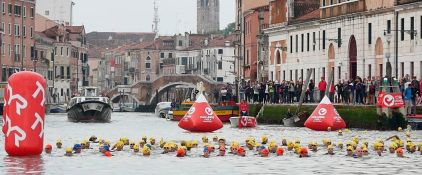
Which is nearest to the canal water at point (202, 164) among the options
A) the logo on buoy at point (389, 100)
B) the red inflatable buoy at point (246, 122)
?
the logo on buoy at point (389, 100)

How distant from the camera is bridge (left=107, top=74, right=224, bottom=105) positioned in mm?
187250

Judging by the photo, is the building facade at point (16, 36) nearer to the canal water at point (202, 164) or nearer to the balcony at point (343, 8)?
the balcony at point (343, 8)

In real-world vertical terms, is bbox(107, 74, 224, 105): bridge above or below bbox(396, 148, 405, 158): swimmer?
above

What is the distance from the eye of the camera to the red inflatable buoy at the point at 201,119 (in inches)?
2557

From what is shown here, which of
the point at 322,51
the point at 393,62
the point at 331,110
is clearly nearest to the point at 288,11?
the point at 322,51

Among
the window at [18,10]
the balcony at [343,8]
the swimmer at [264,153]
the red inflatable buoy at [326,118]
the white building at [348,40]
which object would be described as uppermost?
the window at [18,10]

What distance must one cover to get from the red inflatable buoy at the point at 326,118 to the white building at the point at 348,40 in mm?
9538

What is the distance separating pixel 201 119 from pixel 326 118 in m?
6.75

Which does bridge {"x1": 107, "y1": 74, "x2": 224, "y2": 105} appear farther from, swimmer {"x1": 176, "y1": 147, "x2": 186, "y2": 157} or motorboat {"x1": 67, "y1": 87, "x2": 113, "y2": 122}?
swimmer {"x1": 176, "y1": 147, "x2": 186, "y2": 157}

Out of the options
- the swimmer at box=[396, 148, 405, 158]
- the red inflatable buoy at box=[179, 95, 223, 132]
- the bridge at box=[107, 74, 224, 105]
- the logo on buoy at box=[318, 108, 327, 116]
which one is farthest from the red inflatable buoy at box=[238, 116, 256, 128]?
the bridge at box=[107, 74, 224, 105]

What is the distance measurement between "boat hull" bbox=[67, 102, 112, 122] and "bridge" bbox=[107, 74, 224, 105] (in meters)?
79.8

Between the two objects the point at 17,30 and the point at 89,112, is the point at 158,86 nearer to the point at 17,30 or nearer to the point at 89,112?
the point at 17,30

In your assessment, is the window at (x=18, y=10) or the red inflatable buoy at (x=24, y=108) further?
the window at (x=18, y=10)

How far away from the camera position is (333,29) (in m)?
106
